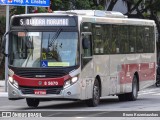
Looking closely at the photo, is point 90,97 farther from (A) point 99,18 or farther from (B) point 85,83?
(A) point 99,18

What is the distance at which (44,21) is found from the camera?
67.4 ft

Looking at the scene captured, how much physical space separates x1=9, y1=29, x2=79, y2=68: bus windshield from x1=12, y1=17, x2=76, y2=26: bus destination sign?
0.30 metres

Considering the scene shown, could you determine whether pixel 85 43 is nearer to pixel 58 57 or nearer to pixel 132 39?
pixel 58 57

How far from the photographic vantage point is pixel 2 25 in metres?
41.7

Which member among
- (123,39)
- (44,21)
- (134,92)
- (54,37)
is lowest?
(134,92)

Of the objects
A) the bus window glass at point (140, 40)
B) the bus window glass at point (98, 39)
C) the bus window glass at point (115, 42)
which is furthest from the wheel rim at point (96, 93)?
the bus window glass at point (140, 40)

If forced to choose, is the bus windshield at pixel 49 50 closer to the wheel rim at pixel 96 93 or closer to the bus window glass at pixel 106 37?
the wheel rim at pixel 96 93

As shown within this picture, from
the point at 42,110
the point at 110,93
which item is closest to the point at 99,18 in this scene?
the point at 110,93

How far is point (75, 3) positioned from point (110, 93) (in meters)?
18.2

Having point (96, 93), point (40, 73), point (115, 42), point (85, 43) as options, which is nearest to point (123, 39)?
point (115, 42)

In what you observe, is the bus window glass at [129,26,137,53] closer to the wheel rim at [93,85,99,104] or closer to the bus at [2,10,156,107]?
the bus at [2,10,156,107]

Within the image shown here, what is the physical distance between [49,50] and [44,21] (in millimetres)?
1027

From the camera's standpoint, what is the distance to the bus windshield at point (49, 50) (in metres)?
20.1

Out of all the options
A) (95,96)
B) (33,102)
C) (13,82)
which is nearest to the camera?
(13,82)
